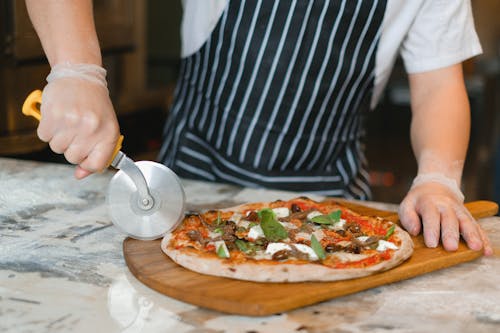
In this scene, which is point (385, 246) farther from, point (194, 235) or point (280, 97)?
point (280, 97)

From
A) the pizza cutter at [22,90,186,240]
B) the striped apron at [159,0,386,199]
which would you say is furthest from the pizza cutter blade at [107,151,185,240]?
the striped apron at [159,0,386,199]

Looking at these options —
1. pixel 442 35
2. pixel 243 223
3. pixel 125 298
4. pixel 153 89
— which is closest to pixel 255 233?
pixel 243 223

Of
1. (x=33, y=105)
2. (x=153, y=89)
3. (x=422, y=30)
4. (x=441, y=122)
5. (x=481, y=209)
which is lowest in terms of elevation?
(x=153, y=89)

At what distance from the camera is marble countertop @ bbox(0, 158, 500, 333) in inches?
48.9

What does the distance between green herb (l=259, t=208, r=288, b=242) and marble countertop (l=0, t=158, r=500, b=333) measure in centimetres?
22

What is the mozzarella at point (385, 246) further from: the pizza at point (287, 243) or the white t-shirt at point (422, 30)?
the white t-shirt at point (422, 30)

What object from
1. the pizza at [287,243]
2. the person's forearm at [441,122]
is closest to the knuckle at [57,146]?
the pizza at [287,243]

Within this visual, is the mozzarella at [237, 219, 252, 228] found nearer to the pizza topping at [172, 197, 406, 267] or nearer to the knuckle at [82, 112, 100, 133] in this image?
the pizza topping at [172, 197, 406, 267]

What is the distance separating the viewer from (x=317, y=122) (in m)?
2.17

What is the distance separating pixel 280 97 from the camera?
6.93 ft

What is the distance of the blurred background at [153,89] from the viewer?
2822mm

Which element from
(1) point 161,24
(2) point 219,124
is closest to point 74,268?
(2) point 219,124

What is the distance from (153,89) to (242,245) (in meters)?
2.55

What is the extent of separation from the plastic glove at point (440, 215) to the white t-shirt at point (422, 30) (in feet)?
1.14
